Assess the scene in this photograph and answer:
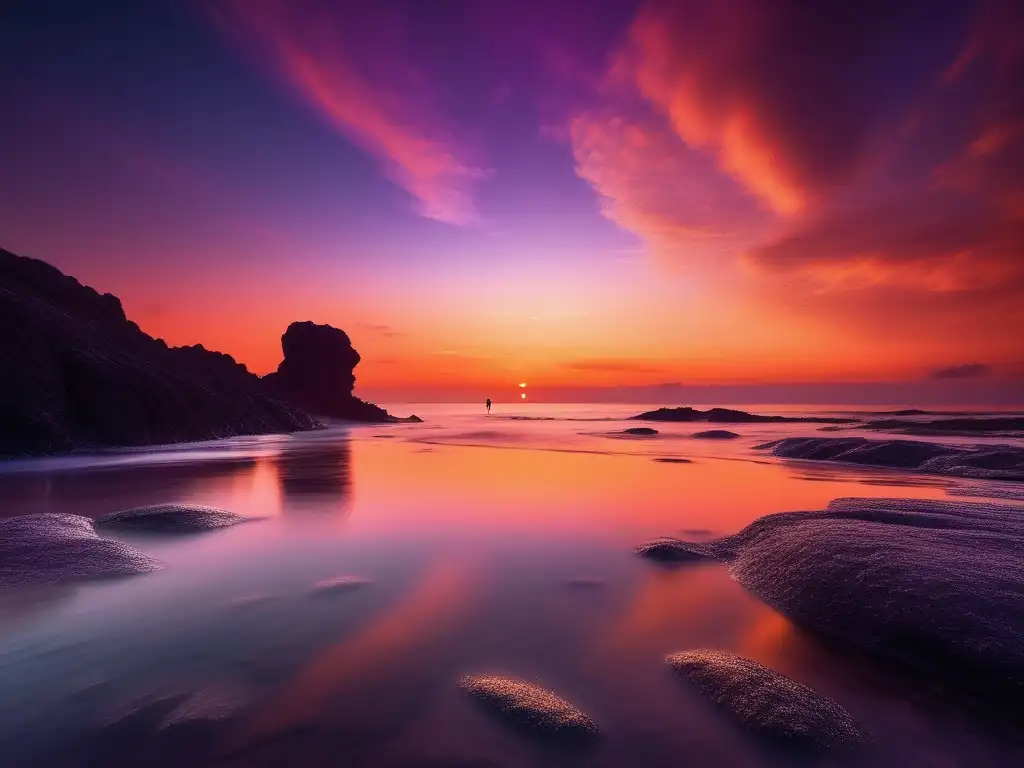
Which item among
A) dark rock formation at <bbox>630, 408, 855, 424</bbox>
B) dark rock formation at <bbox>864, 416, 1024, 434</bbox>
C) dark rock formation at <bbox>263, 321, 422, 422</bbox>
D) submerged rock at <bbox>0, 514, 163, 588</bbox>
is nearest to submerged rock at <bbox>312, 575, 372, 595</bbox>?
submerged rock at <bbox>0, 514, 163, 588</bbox>

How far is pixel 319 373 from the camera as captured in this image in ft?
238

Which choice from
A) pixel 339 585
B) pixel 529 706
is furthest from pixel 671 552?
pixel 339 585

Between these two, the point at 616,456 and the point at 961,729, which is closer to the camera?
the point at 961,729

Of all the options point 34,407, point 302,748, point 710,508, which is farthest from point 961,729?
point 34,407

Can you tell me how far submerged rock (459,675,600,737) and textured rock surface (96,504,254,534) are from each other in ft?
25.6

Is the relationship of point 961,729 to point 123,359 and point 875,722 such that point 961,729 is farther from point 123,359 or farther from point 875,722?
point 123,359

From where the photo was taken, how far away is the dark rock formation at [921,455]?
50.4 ft

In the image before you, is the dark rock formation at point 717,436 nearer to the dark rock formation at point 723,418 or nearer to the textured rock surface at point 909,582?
the dark rock formation at point 723,418

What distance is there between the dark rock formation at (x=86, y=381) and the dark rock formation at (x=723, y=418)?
54193 millimetres

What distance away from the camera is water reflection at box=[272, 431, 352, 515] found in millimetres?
11953

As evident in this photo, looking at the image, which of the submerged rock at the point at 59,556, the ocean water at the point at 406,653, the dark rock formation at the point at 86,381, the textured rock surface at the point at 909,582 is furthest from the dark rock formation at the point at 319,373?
the textured rock surface at the point at 909,582

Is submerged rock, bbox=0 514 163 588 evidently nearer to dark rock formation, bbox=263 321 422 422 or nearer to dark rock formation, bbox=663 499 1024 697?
dark rock formation, bbox=663 499 1024 697

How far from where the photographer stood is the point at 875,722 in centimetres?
351

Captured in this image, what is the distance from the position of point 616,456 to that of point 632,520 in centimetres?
1510
